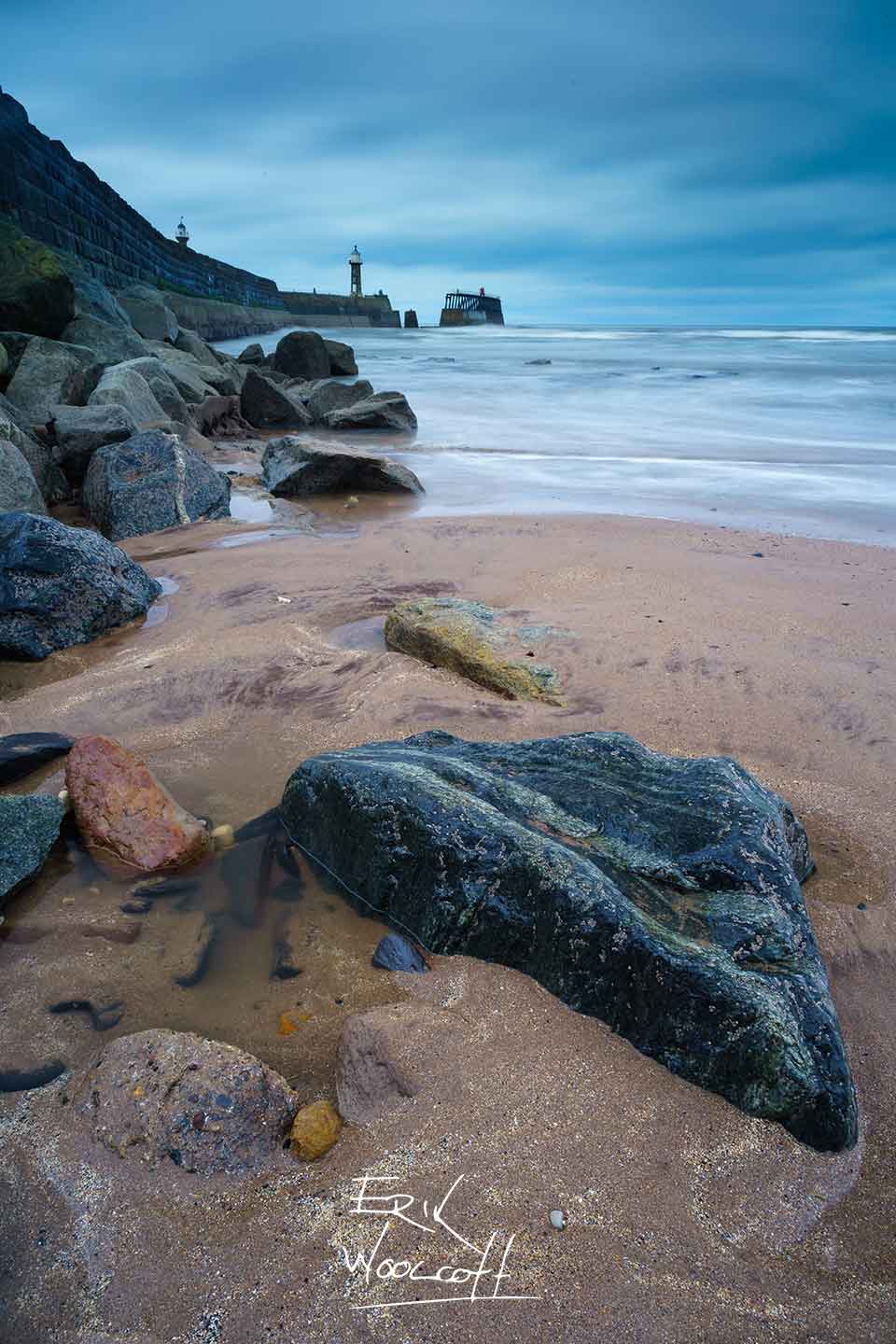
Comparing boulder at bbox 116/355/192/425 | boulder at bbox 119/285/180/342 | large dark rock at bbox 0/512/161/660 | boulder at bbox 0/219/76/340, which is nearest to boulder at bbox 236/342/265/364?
boulder at bbox 119/285/180/342

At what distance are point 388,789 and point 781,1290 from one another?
3.81ft

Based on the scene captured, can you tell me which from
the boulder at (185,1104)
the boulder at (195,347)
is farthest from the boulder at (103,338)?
the boulder at (185,1104)

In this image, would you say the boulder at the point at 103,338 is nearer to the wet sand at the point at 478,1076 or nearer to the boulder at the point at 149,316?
the wet sand at the point at 478,1076

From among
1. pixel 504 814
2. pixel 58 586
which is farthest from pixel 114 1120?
pixel 58 586

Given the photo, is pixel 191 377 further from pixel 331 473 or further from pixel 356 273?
pixel 356 273

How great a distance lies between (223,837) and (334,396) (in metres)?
11.6

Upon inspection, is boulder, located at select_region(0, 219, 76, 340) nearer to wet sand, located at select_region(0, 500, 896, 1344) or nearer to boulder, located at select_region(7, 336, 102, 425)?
boulder, located at select_region(7, 336, 102, 425)

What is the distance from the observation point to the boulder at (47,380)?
6.96 meters

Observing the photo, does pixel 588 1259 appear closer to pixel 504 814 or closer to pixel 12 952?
pixel 504 814

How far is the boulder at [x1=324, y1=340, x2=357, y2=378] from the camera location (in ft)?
Result: 63.0

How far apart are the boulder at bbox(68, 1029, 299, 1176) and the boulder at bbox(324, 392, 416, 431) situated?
10590mm

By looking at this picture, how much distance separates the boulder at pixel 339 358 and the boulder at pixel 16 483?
14921mm

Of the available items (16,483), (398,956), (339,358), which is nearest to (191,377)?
(16,483)

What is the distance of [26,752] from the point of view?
2.57 m
